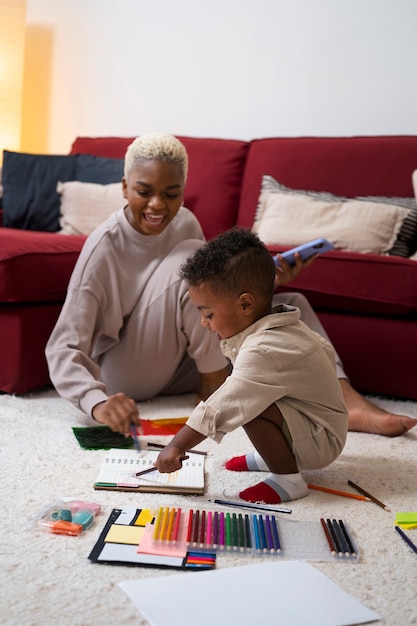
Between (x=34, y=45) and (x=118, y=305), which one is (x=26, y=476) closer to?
(x=118, y=305)

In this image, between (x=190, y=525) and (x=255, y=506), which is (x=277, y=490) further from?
(x=190, y=525)

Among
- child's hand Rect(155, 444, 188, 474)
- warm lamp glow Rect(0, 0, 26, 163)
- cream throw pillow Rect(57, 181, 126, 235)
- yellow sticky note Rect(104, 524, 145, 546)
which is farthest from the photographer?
warm lamp glow Rect(0, 0, 26, 163)

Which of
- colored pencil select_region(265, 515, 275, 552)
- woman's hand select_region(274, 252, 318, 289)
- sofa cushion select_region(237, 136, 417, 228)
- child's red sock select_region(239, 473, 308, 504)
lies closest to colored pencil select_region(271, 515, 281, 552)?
colored pencil select_region(265, 515, 275, 552)

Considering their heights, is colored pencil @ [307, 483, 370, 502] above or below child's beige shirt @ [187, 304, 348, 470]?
below

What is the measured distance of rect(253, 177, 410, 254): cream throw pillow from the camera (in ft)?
7.84

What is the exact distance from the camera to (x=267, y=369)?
4.47 feet

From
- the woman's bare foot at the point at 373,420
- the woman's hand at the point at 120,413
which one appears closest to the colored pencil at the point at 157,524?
the woman's hand at the point at 120,413

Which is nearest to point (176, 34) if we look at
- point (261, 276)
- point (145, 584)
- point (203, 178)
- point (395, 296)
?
point (203, 178)

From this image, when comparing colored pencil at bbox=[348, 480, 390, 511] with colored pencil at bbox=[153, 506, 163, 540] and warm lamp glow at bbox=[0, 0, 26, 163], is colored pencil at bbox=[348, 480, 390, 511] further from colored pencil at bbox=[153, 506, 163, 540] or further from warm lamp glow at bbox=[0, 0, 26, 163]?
warm lamp glow at bbox=[0, 0, 26, 163]

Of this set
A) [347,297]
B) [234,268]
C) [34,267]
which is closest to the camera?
[234,268]

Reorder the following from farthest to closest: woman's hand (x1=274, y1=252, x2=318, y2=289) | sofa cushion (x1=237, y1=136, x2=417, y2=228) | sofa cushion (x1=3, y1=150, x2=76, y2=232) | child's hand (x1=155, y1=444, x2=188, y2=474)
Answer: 1. sofa cushion (x1=3, y1=150, x2=76, y2=232)
2. sofa cushion (x1=237, y1=136, x2=417, y2=228)
3. woman's hand (x1=274, y1=252, x2=318, y2=289)
4. child's hand (x1=155, y1=444, x2=188, y2=474)

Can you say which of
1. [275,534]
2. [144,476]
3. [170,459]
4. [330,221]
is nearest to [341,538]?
[275,534]

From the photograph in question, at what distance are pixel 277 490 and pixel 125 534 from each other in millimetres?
350

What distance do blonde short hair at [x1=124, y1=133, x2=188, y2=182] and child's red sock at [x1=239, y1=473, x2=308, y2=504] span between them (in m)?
0.89
